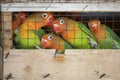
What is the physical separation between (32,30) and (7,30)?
216 mm

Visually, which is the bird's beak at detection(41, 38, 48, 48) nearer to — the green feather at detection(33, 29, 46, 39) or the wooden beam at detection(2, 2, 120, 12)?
the green feather at detection(33, 29, 46, 39)

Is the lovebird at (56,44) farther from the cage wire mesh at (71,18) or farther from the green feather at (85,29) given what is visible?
the green feather at (85,29)

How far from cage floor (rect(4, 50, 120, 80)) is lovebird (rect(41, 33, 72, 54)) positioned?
56mm

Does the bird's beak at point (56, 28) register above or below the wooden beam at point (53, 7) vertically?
below

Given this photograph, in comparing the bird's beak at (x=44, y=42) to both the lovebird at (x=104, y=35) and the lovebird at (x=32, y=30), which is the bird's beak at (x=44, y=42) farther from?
the lovebird at (x=104, y=35)

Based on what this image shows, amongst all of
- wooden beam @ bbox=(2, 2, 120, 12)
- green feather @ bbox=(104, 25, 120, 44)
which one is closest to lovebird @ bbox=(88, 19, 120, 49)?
green feather @ bbox=(104, 25, 120, 44)

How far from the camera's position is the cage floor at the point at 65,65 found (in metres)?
2.73

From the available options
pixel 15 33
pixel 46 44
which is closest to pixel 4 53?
pixel 15 33

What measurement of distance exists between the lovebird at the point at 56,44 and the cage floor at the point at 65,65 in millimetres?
56

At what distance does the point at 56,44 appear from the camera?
2.77 metres

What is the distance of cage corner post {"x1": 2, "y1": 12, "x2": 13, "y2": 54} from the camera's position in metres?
2.73

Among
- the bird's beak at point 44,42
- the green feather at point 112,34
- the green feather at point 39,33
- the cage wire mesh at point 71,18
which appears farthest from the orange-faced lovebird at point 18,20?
the green feather at point 112,34

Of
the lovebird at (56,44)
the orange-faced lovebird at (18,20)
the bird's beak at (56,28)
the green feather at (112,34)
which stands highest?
the orange-faced lovebird at (18,20)

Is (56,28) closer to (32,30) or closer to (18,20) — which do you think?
(32,30)
